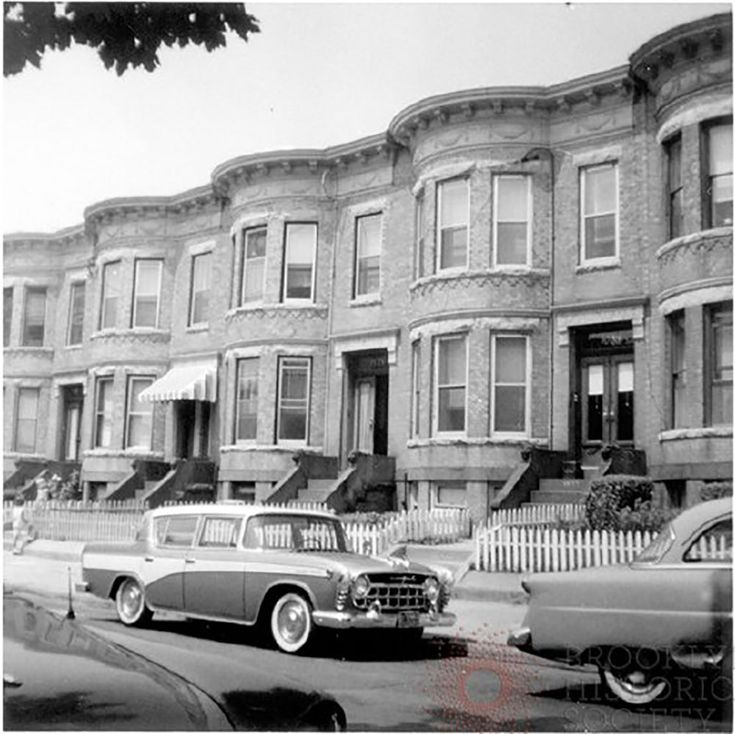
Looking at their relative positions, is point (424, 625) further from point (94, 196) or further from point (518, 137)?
point (518, 137)

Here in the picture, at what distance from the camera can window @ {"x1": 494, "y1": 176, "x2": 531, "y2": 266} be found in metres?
16.0

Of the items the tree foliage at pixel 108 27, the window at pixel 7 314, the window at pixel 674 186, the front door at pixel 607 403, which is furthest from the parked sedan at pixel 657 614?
the front door at pixel 607 403

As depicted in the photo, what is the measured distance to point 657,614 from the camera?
6633 mm

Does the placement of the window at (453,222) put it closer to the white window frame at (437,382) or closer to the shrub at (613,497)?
the white window frame at (437,382)

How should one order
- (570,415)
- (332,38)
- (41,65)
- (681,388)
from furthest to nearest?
(570,415) < (681,388) < (332,38) < (41,65)

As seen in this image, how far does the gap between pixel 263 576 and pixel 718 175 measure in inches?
278

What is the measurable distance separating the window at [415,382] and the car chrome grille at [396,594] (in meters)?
7.89

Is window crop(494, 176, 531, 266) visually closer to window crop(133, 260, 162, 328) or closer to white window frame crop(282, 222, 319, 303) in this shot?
white window frame crop(282, 222, 319, 303)

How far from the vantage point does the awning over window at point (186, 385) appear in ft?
45.5

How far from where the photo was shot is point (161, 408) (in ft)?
45.2

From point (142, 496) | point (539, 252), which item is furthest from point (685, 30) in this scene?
point (142, 496)

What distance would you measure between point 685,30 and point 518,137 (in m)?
7.55

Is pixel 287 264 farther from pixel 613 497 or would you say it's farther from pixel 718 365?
pixel 718 365

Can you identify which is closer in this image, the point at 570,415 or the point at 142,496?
the point at 142,496
